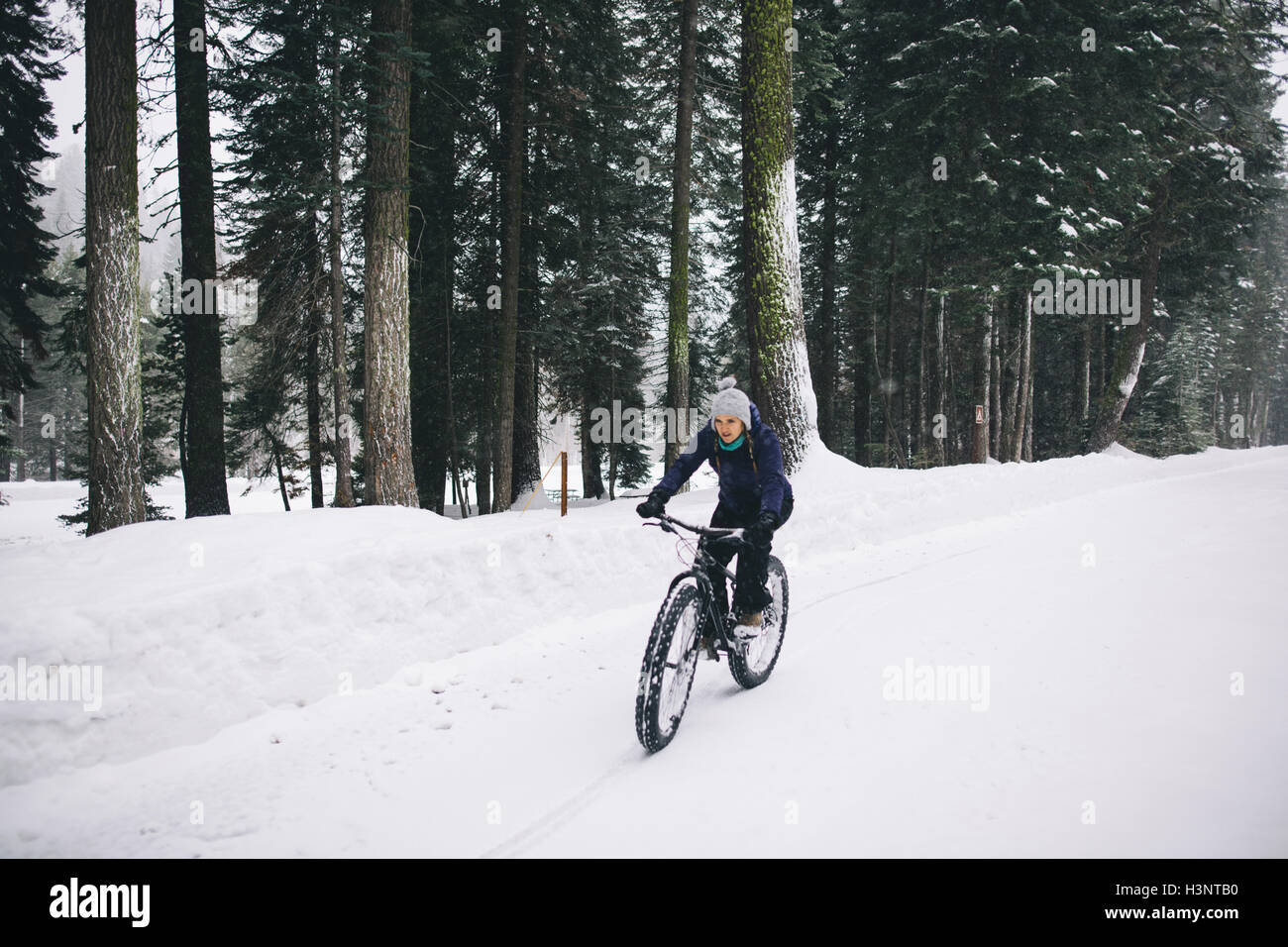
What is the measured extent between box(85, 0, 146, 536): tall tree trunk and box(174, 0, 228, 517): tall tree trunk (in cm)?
177

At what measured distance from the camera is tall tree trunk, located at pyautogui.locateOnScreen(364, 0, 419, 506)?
29.8ft

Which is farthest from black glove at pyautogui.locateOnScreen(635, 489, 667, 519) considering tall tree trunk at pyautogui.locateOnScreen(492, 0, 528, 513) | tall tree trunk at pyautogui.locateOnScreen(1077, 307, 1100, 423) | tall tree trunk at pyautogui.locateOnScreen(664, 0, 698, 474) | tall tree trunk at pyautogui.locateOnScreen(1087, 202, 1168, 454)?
tall tree trunk at pyautogui.locateOnScreen(1077, 307, 1100, 423)

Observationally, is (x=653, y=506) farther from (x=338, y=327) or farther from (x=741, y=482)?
(x=338, y=327)

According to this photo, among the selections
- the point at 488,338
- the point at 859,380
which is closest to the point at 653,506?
the point at 488,338

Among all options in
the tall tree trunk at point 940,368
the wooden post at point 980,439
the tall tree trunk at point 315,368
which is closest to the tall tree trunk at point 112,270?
the tall tree trunk at point 315,368

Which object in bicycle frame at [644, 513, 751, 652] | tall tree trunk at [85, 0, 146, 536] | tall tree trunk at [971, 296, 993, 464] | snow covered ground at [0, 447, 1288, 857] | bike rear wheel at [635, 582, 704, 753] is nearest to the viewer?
snow covered ground at [0, 447, 1288, 857]

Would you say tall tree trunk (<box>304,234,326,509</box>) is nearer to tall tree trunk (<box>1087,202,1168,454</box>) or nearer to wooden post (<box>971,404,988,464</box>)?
wooden post (<box>971,404,988,464</box>)

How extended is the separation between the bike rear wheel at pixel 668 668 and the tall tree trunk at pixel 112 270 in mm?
7186

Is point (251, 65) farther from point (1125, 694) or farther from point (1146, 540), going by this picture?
point (1146, 540)

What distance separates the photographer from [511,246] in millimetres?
14430

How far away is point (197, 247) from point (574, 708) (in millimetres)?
9554
